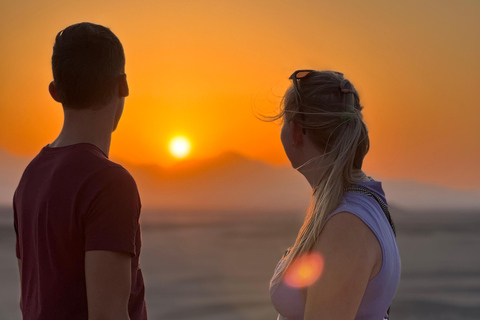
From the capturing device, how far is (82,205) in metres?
1.99

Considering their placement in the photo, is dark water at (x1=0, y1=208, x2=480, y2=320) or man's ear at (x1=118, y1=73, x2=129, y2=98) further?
dark water at (x1=0, y1=208, x2=480, y2=320)

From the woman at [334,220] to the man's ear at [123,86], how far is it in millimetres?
749

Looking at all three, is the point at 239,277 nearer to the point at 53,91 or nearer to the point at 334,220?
the point at 334,220

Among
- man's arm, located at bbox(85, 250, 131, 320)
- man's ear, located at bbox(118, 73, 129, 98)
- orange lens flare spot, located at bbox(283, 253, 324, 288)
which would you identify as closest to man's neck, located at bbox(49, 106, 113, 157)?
man's ear, located at bbox(118, 73, 129, 98)

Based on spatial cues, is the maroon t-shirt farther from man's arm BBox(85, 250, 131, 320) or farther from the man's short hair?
the man's short hair

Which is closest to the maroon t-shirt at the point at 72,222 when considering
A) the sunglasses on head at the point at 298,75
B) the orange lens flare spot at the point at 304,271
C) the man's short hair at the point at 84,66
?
the man's short hair at the point at 84,66

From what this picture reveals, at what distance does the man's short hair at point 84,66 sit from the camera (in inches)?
83.7

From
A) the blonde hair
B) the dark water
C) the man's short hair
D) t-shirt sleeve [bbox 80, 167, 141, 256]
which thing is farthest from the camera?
the dark water

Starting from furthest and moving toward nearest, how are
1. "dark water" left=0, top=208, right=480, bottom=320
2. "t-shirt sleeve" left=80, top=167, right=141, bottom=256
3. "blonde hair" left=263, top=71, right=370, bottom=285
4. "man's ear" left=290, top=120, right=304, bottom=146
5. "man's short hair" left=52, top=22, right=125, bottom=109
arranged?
"dark water" left=0, top=208, right=480, bottom=320 < "man's ear" left=290, top=120, right=304, bottom=146 < "blonde hair" left=263, top=71, right=370, bottom=285 < "man's short hair" left=52, top=22, right=125, bottom=109 < "t-shirt sleeve" left=80, top=167, right=141, bottom=256

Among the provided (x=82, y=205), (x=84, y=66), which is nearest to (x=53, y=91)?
(x=84, y=66)

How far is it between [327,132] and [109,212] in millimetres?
1022

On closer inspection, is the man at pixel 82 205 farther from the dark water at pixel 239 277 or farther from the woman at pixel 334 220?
the dark water at pixel 239 277

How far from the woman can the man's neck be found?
0.83 m

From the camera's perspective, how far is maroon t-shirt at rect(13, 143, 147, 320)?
1974mm
